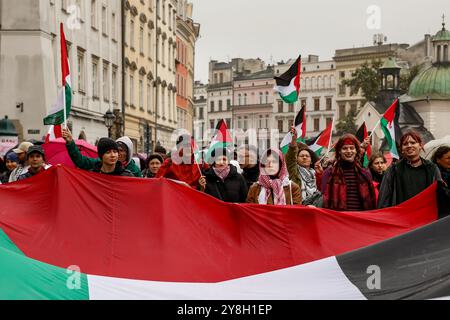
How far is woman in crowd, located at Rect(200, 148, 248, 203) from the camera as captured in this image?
10555 millimetres

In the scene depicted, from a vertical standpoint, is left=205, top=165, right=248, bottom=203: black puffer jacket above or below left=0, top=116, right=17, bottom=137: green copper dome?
below

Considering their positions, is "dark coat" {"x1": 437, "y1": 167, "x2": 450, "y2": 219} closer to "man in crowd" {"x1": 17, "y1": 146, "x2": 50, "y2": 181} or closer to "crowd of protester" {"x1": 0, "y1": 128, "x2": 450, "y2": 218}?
"crowd of protester" {"x1": 0, "y1": 128, "x2": 450, "y2": 218}

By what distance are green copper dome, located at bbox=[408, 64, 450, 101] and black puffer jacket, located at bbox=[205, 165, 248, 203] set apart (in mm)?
90106

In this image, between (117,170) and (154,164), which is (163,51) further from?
(117,170)

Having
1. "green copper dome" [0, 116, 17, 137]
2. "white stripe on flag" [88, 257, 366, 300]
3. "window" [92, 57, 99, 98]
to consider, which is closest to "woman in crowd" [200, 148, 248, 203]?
"white stripe on flag" [88, 257, 366, 300]

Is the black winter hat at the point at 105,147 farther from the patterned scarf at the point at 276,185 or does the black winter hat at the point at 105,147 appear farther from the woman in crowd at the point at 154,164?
the woman in crowd at the point at 154,164

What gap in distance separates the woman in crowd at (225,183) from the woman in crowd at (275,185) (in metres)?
0.98

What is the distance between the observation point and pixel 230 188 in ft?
34.6

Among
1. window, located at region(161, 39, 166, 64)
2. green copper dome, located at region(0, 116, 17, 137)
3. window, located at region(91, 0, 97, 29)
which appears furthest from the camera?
window, located at region(161, 39, 166, 64)

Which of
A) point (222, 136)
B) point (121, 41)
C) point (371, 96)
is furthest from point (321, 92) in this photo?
point (222, 136)

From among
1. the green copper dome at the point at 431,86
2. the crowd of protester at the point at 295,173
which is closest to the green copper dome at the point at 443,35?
the green copper dome at the point at 431,86

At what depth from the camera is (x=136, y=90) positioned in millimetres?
50594

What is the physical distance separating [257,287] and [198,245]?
1.35 metres
